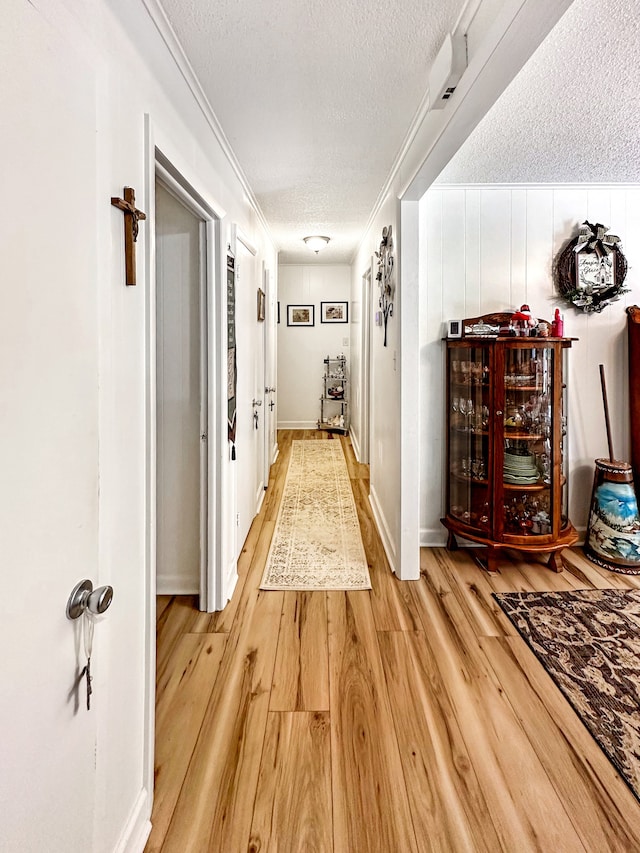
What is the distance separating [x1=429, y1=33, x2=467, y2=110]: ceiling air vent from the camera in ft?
4.93

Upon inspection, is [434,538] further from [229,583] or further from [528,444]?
[229,583]

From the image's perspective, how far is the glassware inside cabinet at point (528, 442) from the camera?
2.93 metres

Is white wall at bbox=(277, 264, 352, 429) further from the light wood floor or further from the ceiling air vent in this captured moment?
the ceiling air vent

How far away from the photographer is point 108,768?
114 cm

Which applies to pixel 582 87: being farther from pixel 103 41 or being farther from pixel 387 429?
pixel 387 429

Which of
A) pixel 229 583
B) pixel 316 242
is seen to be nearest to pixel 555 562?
pixel 229 583

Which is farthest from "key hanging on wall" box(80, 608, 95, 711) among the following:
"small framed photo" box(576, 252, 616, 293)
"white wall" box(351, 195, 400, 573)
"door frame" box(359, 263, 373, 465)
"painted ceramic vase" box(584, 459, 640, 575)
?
"door frame" box(359, 263, 373, 465)

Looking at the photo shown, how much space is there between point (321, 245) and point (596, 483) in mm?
3449

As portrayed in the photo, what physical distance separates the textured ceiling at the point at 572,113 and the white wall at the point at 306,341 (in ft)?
13.9

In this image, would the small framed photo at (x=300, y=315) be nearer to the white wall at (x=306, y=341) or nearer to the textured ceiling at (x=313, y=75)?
the white wall at (x=306, y=341)

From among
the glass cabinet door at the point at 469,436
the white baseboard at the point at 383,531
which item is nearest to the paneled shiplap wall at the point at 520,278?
the glass cabinet door at the point at 469,436

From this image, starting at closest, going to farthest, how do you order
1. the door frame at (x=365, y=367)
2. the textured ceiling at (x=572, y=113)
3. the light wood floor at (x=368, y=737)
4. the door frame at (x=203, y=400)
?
the light wood floor at (x=368, y=737), the textured ceiling at (x=572, y=113), the door frame at (x=203, y=400), the door frame at (x=365, y=367)

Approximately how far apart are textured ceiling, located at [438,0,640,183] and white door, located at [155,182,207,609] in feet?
5.17

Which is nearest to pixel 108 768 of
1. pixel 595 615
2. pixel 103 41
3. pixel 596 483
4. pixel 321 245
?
pixel 103 41
